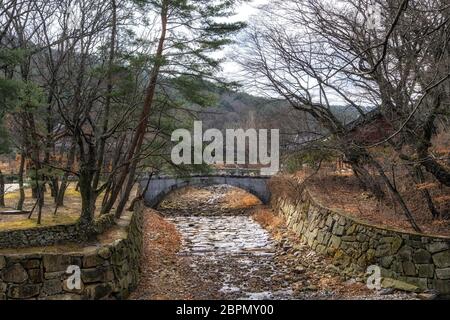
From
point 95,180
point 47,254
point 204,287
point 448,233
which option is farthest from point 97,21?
point 448,233

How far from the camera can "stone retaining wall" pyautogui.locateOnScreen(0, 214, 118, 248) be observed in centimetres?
857

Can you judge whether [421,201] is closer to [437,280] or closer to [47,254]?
[437,280]

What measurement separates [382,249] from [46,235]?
7.94 m

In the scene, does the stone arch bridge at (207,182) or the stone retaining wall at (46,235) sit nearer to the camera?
the stone retaining wall at (46,235)

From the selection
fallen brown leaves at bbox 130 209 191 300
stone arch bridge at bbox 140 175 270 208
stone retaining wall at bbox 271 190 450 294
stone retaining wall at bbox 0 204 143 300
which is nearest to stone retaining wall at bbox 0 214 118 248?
stone retaining wall at bbox 0 204 143 300

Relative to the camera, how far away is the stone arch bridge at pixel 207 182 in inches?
1056

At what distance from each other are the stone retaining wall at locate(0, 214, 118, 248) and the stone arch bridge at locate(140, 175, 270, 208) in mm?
16979

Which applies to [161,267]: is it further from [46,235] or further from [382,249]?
[382,249]

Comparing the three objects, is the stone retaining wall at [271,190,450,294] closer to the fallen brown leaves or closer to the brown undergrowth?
the brown undergrowth

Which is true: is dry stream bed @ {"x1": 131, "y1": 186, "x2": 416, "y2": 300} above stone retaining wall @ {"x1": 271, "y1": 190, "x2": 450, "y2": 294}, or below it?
below

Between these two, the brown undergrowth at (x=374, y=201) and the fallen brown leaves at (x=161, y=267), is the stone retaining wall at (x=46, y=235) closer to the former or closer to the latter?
the fallen brown leaves at (x=161, y=267)

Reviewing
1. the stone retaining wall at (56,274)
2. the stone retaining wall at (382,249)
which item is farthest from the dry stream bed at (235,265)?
the stone retaining wall at (56,274)

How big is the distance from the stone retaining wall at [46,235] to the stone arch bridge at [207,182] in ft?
55.7
